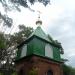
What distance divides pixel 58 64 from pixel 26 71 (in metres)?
4.22

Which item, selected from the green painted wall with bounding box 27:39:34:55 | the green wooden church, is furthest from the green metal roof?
the green painted wall with bounding box 27:39:34:55

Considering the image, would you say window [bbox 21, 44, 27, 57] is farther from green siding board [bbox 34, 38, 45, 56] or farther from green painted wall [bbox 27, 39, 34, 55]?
green siding board [bbox 34, 38, 45, 56]

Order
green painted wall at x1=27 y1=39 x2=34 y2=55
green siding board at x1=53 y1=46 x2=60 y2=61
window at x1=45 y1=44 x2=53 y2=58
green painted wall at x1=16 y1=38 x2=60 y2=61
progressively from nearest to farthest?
green painted wall at x1=16 y1=38 x2=60 y2=61, green painted wall at x1=27 y1=39 x2=34 y2=55, window at x1=45 y1=44 x2=53 y2=58, green siding board at x1=53 y1=46 x2=60 y2=61

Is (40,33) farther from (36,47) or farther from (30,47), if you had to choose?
(36,47)

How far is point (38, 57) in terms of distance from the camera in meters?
24.8

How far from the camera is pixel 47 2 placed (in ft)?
41.2

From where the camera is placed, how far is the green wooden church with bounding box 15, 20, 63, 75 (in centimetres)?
2469

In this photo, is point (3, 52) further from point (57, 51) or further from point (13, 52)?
point (57, 51)

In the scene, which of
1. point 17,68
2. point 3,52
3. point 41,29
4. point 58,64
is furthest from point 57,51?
point 3,52

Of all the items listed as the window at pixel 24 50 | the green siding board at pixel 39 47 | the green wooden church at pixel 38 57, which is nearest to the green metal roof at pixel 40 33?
the green wooden church at pixel 38 57

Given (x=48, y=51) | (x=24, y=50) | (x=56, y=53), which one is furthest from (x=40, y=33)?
(x=56, y=53)

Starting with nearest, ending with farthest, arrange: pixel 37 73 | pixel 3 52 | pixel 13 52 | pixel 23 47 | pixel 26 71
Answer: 1. pixel 37 73
2. pixel 26 71
3. pixel 23 47
4. pixel 3 52
5. pixel 13 52

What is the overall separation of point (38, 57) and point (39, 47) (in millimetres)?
1218

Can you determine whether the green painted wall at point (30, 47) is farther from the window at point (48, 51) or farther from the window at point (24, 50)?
the window at point (48, 51)
